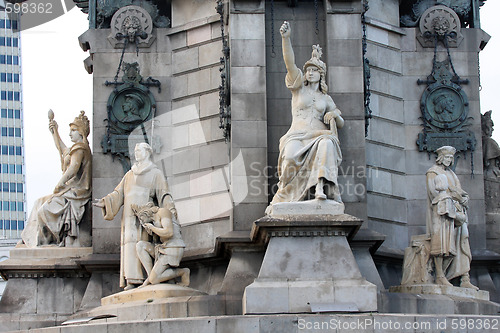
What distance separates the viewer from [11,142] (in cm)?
9856

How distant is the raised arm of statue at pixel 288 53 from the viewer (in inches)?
891

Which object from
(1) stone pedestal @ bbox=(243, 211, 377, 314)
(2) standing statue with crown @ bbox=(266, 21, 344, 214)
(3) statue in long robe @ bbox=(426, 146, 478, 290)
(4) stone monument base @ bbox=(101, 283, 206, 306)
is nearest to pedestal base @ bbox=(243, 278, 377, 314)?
(1) stone pedestal @ bbox=(243, 211, 377, 314)

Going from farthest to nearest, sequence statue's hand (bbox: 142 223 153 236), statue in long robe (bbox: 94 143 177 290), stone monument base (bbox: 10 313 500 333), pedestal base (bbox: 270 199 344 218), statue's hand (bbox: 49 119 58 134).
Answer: statue's hand (bbox: 49 119 58 134), statue in long robe (bbox: 94 143 177 290), statue's hand (bbox: 142 223 153 236), pedestal base (bbox: 270 199 344 218), stone monument base (bbox: 10 313 500 333)

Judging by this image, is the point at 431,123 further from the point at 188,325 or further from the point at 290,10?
the point at 188,325

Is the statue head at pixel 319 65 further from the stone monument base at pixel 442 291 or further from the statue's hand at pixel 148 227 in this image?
the stone monument base at pixel 442 291

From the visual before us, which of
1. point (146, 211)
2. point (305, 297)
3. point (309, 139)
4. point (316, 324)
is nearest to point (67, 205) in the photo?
point (146, 211)

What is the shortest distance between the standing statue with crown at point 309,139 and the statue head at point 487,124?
6.22 metres

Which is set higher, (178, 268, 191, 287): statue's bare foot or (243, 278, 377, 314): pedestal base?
(178, 268, 191, 287): statue's bare foot

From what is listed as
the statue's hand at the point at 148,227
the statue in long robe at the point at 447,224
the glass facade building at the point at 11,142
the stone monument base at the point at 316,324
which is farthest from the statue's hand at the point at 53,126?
the glass facade building at the point at 11,142

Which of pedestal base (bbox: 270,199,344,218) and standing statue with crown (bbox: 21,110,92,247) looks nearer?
pedestal base (bbox: 270,199,344,218)

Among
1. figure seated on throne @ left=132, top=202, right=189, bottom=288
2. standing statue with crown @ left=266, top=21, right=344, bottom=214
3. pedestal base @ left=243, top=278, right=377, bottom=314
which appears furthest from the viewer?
figure seated on throne @ left=132, top=202, right=189, bottom=288

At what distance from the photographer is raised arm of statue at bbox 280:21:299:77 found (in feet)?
74.2

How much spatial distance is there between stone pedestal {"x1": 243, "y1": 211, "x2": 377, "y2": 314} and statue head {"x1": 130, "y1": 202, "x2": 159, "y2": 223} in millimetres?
2405

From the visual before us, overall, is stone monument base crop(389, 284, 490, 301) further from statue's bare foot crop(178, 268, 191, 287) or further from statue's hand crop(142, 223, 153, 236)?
statue's hand crop(142, 223, 153, 236)
